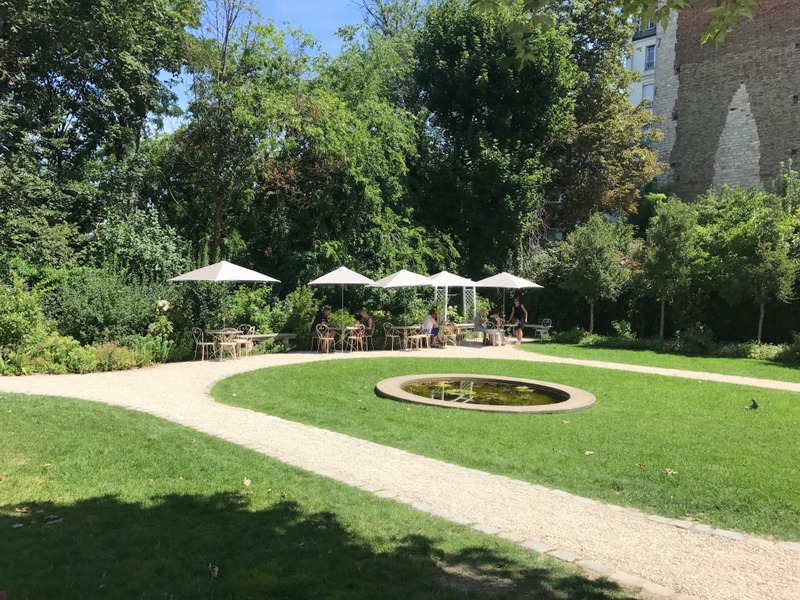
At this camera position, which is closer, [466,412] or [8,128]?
[466,412]

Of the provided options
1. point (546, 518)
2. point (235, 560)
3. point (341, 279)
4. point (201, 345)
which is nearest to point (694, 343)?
point (341, 279)

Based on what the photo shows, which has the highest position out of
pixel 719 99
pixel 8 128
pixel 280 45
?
pixel 719 99

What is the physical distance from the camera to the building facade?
31.4 meters

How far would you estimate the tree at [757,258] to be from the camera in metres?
17.2

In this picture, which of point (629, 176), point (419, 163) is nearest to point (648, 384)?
point (419, 163)

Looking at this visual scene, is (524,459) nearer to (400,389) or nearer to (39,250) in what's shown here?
(400,389)

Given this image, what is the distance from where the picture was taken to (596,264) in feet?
68.5

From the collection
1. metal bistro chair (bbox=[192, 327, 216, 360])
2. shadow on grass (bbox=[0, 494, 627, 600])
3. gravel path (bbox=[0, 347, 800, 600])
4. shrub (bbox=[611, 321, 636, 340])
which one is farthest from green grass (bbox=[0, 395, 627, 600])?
shrub (bbox=[611, 321, 636, 340])

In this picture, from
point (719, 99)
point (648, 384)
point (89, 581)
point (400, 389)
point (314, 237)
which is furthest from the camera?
point (719, 99)

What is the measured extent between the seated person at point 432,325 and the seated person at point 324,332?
327cm

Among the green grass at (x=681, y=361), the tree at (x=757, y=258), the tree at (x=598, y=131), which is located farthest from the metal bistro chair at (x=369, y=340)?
the tree at (x=598, y=131)

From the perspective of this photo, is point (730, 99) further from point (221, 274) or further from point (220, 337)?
point (220, 337)

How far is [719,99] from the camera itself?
3469 cm

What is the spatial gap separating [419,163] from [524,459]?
2129 centimetres
